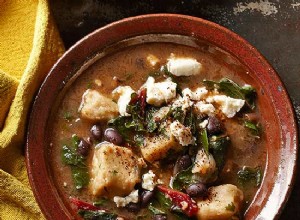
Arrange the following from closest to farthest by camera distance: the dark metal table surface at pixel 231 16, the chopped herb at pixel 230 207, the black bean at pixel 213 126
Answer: the chopped herb at pixel 230 207 < the black bean at pixel 213 126 < the dark metal table surface at pixel 231 16

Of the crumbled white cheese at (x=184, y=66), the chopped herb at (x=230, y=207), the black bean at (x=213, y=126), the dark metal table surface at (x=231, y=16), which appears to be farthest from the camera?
the dark metal table surface at (x=231, y=16)

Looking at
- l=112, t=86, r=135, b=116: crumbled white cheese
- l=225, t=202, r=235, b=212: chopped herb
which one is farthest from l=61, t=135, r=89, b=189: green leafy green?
l=225, t=202, r=235, b=212: chopped herb

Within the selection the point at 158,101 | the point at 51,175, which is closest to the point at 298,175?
the point at 158,101

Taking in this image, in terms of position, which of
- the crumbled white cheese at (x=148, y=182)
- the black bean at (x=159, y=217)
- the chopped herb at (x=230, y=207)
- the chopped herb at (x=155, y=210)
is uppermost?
the crumbled white cheese at (x=148, y=182)

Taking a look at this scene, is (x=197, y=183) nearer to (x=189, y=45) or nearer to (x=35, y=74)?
(x=189, y=45)

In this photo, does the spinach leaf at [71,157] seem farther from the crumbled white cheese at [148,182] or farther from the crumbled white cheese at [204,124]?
the crumbled white cheese at [204,124]

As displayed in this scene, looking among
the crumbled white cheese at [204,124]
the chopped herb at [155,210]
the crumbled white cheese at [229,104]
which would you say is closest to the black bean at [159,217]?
the chopped herb at [155,210]

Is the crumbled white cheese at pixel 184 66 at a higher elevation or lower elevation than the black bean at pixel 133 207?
higher

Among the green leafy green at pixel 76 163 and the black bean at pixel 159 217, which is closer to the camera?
the black bean at pixel 159 217
